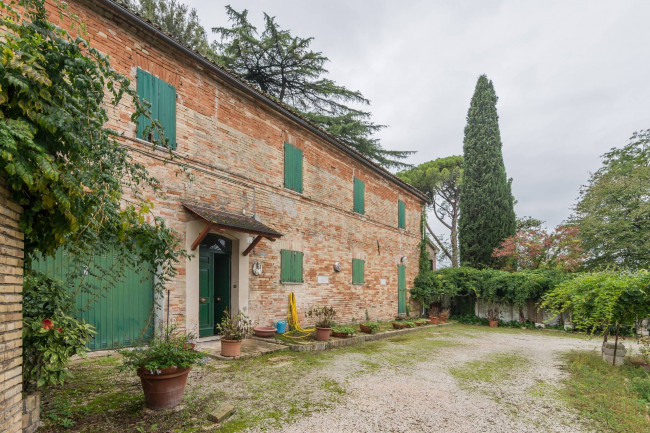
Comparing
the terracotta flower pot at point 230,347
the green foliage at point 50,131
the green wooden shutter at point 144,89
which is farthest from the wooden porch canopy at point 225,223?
the green foliage at point 50,131

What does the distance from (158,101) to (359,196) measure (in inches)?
320

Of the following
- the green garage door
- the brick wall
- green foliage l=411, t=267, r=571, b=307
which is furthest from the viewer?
green foliage l=411, t=267, r=571, b=307

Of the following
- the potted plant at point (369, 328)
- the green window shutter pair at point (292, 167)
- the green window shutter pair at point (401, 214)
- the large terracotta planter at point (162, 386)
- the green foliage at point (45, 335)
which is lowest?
the potted plant at point (369, 328)

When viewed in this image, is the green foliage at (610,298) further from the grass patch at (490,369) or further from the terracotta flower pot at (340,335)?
the terracotta flower pot at (340,335)

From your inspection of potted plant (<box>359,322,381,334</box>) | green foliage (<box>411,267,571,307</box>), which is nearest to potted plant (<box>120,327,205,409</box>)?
potted plant (<box>359,322,381,334</box>)

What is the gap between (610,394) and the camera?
17.0 ft

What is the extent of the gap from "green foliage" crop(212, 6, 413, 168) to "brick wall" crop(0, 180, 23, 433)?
1407cm

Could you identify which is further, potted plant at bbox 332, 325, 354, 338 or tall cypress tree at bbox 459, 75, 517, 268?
tall cypress tree at bbox 459, 75, 517, 268

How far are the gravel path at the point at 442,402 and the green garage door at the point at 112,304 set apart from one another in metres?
3.50

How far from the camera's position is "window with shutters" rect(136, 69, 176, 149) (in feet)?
21.9

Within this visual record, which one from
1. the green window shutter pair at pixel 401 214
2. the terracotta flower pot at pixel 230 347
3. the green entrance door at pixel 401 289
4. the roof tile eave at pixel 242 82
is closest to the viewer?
the roof tile eave at pixel 242 82

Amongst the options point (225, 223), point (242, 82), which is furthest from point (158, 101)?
point (225, 223)

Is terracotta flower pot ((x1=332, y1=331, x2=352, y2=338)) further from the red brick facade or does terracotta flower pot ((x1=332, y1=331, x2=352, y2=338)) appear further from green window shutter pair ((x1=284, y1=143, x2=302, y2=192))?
green window shutter pair ((x1=284, y1=143, x2=302, y2=192))

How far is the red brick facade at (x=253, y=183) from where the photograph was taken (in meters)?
6.73
